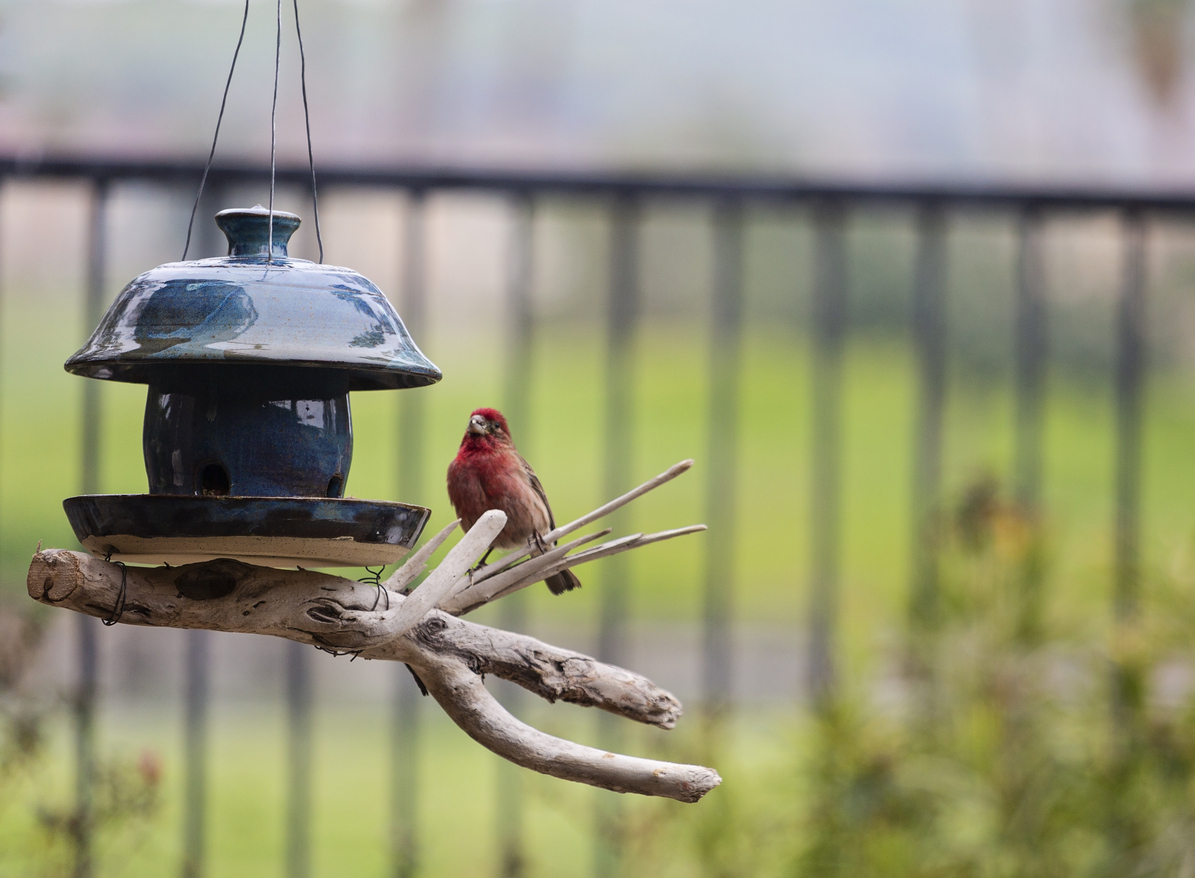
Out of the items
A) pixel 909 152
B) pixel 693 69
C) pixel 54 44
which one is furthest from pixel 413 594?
pixel 693 69

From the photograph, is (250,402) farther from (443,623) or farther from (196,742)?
(196,742)

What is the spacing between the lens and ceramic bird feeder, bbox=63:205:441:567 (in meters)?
1.40

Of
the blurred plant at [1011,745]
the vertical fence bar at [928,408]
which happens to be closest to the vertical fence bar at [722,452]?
the blurred plant at [1011,745]

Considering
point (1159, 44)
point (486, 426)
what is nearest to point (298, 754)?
point (486, 426)

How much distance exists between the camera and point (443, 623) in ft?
5.21

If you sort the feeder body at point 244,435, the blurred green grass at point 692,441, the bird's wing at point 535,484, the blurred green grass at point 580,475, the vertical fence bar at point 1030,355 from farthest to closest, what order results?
1. the blurred green grass at point 692,441
2. the blurred green grass at point 580,475
3. the vertical fence bar at point 1030,355
4. the bird's wing at point 535,484
5. the feeder body at point 244,435

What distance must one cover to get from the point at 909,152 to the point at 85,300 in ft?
11.5

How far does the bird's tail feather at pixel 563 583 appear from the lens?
2.14 meters

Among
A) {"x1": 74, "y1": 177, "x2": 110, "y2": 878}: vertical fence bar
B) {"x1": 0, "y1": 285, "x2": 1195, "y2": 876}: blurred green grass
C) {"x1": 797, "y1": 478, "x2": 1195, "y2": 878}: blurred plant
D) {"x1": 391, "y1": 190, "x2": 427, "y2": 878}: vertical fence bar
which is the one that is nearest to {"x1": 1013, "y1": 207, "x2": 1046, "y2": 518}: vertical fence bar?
{"x1": 797, "y1": 478, "x2": 1195, "y2": 878}: blurred plant

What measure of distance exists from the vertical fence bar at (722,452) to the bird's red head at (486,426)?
1.40 meters

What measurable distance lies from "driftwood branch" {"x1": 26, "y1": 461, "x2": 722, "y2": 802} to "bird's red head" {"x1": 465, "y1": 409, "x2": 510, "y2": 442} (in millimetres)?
443

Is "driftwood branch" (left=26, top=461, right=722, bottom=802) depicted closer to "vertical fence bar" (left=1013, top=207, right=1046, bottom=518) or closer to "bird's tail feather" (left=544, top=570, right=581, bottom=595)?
"bird's tail feather" (left=544, top=570, right=581, bottom=595)

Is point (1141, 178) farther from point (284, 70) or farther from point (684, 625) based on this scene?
point (684, 625)

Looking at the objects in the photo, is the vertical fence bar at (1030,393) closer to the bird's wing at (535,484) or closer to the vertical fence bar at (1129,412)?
the vertical fence bar at (1129,412)
